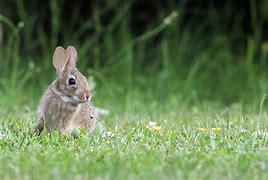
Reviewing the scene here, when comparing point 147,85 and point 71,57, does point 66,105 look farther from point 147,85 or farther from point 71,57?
point 147,85

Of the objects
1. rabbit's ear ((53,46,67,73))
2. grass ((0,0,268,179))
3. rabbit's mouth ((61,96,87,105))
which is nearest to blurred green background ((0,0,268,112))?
grass ((0,0,268,179))

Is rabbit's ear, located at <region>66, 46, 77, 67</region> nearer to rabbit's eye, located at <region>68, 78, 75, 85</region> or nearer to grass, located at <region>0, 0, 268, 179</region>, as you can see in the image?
rabbit's eye, located at <region>68, 78, 75, 85</region>

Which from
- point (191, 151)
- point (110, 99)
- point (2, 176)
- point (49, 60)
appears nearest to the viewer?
point (2, 176)

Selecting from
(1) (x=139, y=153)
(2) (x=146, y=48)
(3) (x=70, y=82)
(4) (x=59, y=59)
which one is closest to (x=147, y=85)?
(2) (x=146, y=48)

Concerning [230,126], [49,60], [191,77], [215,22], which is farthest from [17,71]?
[230,126]

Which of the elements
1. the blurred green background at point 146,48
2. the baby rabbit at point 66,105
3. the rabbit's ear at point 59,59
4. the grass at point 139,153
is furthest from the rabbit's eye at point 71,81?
the blurred green background at point 146,48

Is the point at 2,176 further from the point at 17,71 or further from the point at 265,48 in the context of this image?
the point at 265,48
